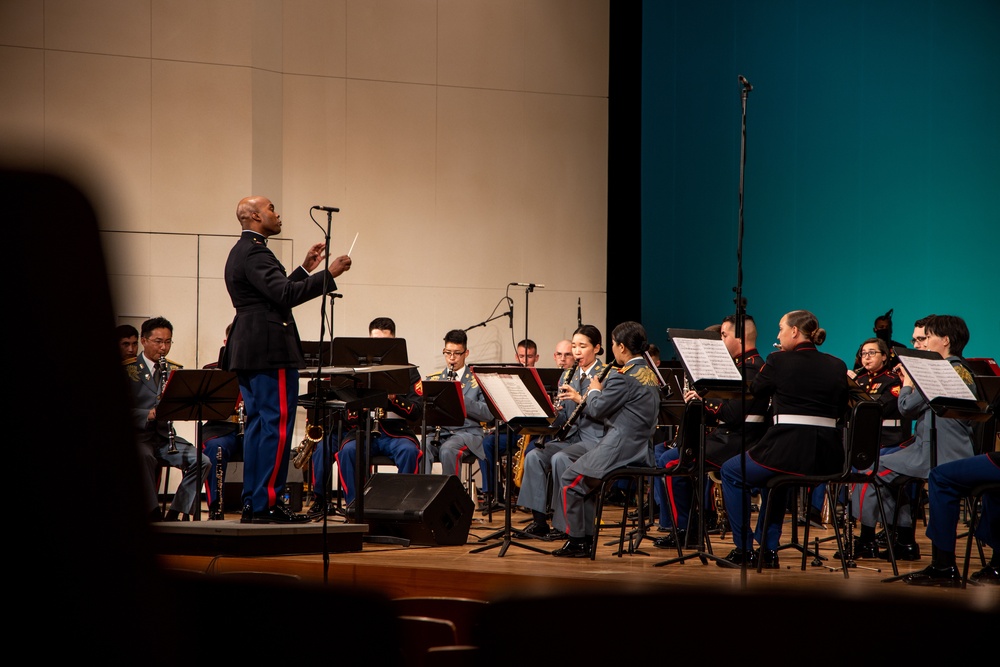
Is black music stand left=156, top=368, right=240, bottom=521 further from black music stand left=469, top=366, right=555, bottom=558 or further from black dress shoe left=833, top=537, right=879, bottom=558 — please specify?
black dress shoe left=833, top=537, right=879, bottom=558

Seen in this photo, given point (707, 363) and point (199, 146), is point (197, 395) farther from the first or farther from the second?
point (199, 146)

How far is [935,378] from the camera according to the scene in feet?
16.9

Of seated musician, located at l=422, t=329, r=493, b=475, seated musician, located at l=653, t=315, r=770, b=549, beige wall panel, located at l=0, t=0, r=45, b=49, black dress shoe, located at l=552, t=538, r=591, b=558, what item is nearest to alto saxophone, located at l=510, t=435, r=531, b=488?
seated musician, located at l=422, t=329, r=493, b=475

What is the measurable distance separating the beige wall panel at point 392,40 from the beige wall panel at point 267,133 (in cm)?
76

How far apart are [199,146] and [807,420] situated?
231 inches

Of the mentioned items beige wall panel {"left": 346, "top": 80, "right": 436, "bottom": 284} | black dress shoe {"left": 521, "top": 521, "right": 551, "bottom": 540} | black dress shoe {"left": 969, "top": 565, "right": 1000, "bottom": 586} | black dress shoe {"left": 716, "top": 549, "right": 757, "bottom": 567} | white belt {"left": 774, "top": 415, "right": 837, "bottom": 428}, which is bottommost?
black dress shoe {"left": 521, "top": 521, "right": 551, "bottom": 540}

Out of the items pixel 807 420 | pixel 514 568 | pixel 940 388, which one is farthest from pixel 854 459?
pixel 514 568

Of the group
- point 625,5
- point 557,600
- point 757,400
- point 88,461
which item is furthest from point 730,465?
point 625,5

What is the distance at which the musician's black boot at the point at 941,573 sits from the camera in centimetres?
480

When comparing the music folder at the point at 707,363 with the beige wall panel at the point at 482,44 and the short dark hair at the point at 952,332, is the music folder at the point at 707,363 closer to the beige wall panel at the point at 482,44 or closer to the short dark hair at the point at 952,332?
the short dark hair at the point at 952,332

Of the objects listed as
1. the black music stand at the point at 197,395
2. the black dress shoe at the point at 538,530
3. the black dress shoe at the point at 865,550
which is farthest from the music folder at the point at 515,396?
the black dress shoe at the point at 865,550

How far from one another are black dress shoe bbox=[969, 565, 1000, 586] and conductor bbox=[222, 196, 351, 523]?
→ 3.35 m

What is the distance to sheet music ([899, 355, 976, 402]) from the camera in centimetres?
507

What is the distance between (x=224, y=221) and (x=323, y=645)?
28.1 feet
